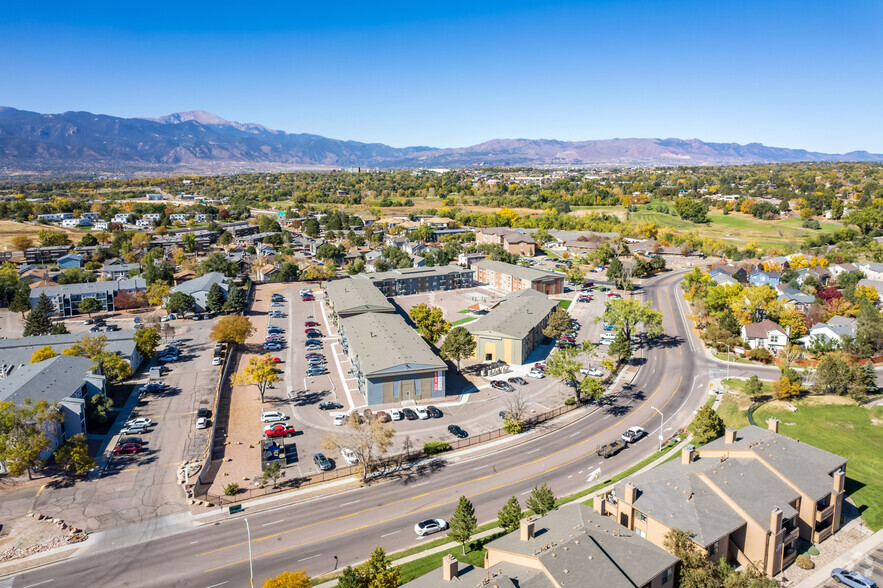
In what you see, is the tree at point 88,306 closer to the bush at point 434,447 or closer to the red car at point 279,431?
the red car at point 279,431

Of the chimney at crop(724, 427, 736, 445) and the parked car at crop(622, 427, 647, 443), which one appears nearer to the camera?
the chimney at crop(724, 427, 736, 445)

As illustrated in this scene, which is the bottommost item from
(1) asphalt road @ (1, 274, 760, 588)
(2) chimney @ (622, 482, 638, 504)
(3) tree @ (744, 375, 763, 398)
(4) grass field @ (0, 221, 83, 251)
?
(1) asphalt road @ (1, 274, 760, 588)

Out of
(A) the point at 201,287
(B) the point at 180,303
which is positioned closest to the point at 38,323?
(B) the point at 180,303

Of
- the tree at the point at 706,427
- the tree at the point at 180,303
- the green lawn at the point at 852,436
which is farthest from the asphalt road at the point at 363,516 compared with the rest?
the tree at the point at 180,303

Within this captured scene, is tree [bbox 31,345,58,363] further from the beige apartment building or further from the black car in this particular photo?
the beige apartment building

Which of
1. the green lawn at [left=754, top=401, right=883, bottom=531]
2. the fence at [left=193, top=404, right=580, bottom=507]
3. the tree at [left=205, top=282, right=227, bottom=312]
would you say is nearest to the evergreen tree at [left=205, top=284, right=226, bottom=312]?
the tree at [left=205, top=282, right=227, bottom=312]

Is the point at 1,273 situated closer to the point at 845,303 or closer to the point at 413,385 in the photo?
the point at 413,385

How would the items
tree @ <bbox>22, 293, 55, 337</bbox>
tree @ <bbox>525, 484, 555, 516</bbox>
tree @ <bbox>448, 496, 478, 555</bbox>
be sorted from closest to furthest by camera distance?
tree @ <bbox>448, 496, 478, 555</bbox> < tree @ <bbox>525, 484, 555, 516</bbox> < tree @ <bbox>22, 293, 55, 337</bbox>
